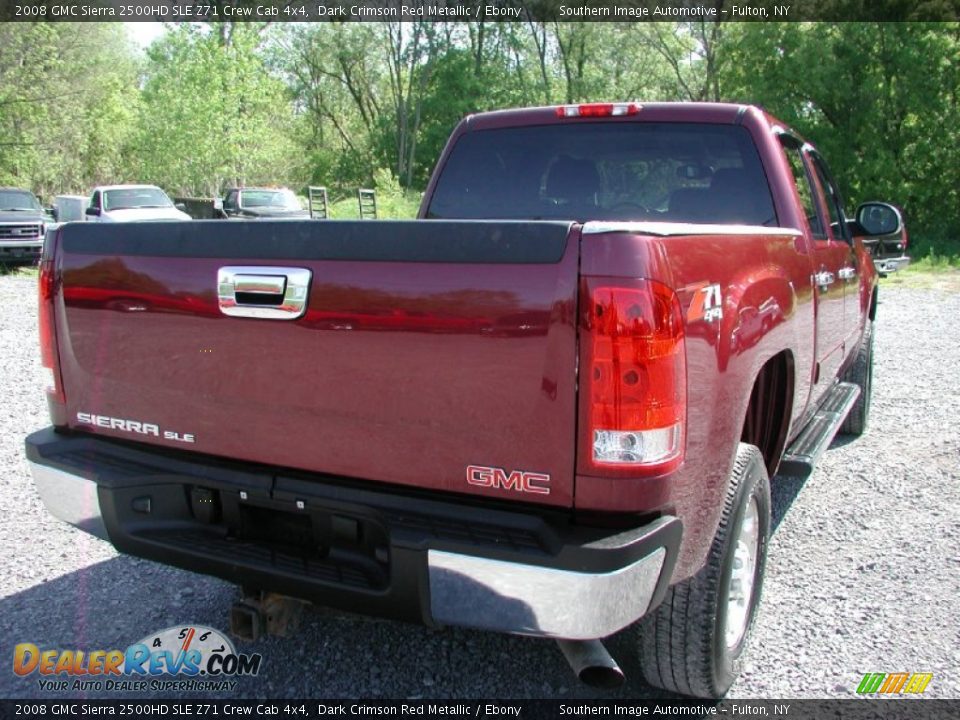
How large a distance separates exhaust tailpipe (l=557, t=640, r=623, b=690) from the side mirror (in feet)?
10.8

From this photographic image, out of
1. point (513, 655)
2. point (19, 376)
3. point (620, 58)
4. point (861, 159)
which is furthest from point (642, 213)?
point (620, 58)

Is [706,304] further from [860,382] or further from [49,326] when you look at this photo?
[860,382]

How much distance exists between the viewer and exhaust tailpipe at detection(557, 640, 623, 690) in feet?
7.50

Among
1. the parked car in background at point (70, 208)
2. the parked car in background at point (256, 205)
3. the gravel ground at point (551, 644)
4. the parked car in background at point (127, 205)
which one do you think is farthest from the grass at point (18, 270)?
the gravel ground at point (551, 644)

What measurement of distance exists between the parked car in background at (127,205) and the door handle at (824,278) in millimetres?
19681

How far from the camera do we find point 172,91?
1484 inches

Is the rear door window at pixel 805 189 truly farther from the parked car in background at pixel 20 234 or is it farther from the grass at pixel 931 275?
the parked car in background at pixel 20 234

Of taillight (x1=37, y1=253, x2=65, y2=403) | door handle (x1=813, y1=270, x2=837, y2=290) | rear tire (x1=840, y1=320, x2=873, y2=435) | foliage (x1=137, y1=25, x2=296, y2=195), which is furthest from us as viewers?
foliage (x1=137, y1=25, x2=296, y2=195)

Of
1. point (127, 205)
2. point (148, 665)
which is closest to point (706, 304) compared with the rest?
point (148, 665)

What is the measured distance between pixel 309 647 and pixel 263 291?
1479 mm

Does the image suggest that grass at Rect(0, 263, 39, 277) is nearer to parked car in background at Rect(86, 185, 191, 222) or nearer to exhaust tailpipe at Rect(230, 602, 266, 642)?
parked car in background at Rect(86, 185, 191, 222)

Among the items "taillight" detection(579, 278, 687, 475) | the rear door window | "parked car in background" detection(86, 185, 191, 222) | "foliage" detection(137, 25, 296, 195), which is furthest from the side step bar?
"foliage" detection(137, 25, 296, 195)

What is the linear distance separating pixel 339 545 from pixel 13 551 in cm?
229

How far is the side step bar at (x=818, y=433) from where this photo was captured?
337 centimetres
